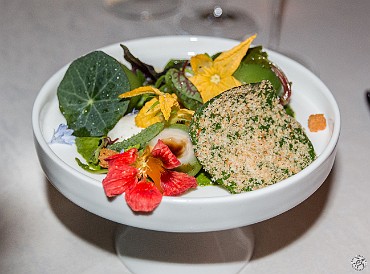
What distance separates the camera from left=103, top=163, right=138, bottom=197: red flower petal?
0.80 m

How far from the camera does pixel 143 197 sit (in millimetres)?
786

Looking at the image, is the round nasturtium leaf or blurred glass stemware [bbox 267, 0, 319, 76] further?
blurred glass stemware [bbox 267, 0, 319, 76]

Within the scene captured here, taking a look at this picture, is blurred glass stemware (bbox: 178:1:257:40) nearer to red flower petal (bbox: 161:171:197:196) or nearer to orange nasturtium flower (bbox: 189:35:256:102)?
orange nasturtium flower (bbox: 189:35:256:102)

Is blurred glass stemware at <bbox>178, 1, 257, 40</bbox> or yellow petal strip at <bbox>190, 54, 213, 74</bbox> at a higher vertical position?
yellow petal strip at <bbox>190, 54, 213, 74</bbox>

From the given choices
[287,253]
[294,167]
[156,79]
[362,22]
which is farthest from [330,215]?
[362,22]

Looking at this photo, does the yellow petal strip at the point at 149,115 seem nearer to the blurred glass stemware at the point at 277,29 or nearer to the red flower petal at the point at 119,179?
the red flower petal at the point at 119,179

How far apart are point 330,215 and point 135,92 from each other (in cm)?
37

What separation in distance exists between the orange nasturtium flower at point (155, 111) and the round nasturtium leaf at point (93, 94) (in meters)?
0.03

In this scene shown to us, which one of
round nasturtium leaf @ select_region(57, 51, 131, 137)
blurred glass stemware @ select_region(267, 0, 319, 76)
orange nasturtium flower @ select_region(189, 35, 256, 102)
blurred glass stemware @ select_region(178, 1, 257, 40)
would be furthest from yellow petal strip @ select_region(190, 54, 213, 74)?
blurred glass stemware @ select_region(178, 1, 257, 40)

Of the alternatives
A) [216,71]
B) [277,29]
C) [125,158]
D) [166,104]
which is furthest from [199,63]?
[277,29]

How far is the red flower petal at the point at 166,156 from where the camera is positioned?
837 mm

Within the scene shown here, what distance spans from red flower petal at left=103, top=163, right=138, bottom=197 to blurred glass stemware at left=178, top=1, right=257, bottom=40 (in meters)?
0.82

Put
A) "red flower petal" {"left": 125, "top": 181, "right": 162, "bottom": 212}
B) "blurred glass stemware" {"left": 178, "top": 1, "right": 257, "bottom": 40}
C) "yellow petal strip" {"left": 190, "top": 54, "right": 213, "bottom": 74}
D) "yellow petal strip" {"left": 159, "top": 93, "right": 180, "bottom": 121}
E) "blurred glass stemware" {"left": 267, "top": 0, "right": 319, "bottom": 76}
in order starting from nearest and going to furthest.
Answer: "red flower petal" {"left": 125, "top": 181, "right": 162, "bottom": 212}
"yellow petal strip" {"left": 159, "top": 93, "right": 180, "bottom": 121}
"yellow petal strip" {"left": 190, "top": 54, "right": 213, "bottom": 74}
"blurred glass stemware" {"left": 267, "top": 0, "right": 319, "bottom": 76}
"blurred glass stemware" {"left": 178, "top": 1, "right": 257, "bottom": 40}

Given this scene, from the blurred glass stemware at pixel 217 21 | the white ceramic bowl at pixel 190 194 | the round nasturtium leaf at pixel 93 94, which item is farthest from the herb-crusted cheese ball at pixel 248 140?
the blurred glass stemware at pixel 217 21
